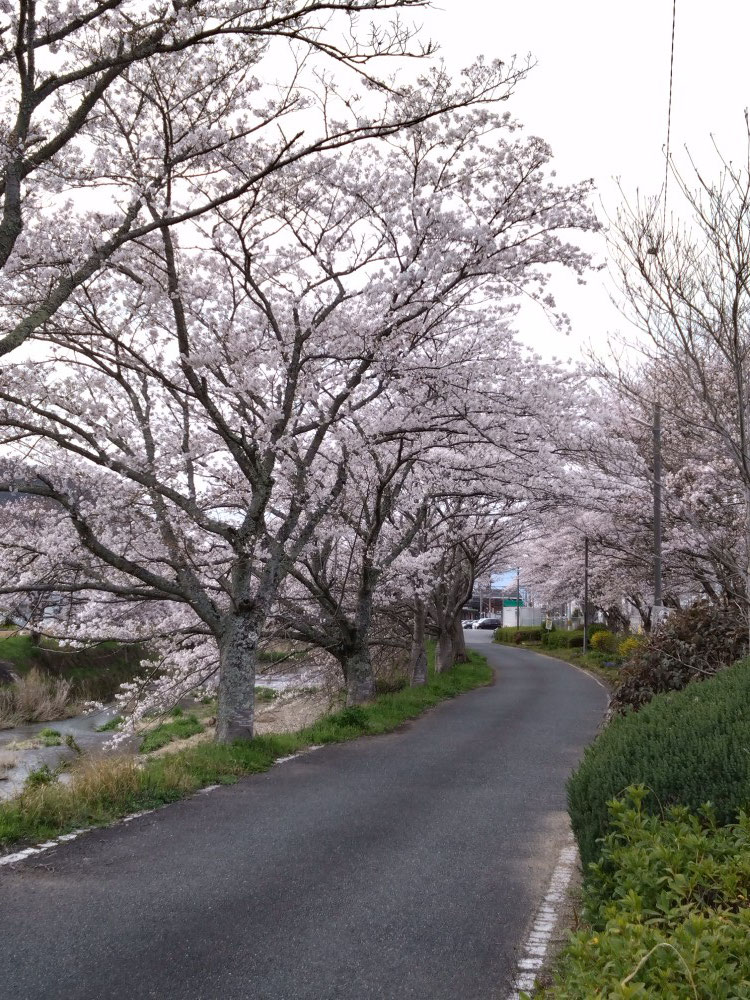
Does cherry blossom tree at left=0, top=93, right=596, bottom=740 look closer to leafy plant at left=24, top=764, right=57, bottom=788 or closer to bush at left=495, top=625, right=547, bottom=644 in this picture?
leafy plant at left=24, top=764, right=57, bottom=788

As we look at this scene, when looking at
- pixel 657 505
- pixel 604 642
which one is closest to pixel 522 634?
pixel 604 642

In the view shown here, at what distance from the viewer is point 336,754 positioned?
1141 centimetres

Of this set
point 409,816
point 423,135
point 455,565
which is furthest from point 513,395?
point 455,565

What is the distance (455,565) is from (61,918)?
2377 centimetres

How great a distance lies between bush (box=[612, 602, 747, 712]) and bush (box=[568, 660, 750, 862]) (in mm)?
5398

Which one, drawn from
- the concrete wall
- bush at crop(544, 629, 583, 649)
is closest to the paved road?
bush at crop(544, 629, 583, 649)

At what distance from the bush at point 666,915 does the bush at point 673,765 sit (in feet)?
0.55

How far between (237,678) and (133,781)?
3.62 m

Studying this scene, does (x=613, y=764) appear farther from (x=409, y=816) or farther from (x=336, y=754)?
(x=336, y=754)

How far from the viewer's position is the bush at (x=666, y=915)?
246 cm

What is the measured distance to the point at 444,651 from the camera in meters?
27.7

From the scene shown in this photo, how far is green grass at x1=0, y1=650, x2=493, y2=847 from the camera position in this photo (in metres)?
6.78

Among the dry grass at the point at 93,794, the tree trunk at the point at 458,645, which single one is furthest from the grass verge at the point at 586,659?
the dry grass at the point at 93,794

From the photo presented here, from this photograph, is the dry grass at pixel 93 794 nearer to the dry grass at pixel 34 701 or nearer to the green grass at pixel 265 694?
the dry grass at pixel 34 701
